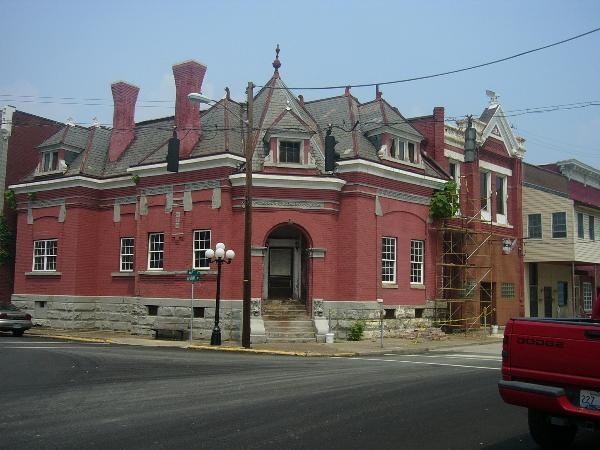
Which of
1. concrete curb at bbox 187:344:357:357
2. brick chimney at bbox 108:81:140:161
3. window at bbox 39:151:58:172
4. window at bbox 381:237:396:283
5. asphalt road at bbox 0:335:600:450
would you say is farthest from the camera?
window at bbox 39:151:58:172

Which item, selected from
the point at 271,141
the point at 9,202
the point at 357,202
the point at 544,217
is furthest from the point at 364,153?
the point at 9,202

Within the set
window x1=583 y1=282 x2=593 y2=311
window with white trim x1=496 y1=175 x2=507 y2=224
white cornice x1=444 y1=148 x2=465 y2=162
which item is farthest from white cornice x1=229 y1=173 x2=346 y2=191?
window x1=583 y1=282 x2=593 y2=311

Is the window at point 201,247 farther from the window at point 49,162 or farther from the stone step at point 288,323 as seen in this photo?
the window at point 49,162

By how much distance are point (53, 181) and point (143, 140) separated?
188 inches

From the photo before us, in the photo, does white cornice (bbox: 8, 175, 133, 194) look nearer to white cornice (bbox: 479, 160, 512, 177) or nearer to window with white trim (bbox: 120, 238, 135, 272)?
window with white trim (bbox: 120, 238, 135, 272)

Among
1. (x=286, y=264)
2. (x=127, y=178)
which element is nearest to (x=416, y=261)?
(x=286, y=264)

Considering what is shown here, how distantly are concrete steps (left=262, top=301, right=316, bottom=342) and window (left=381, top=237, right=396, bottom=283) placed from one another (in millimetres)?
3905

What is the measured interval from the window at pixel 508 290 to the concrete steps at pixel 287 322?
44.3 ft

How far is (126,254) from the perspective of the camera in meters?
29.5

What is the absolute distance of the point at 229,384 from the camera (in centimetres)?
1245

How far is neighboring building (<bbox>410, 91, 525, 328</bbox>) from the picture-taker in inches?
1190

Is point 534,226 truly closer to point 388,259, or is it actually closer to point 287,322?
point 388,259

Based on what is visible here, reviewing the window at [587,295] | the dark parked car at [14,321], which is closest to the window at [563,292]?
the window at [587,295]

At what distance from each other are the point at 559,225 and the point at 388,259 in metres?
13.2
